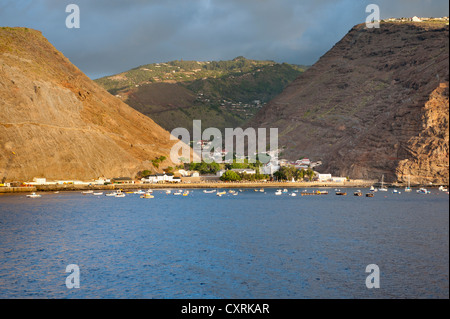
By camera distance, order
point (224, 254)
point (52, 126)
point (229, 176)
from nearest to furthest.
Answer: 1. point (224, 254)
2. point (52, 126)
3. point (229, 176)

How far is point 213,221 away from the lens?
77.0 metres

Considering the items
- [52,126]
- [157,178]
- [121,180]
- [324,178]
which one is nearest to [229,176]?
[157,178]

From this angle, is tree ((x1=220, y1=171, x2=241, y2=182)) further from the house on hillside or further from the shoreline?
the house on hillside

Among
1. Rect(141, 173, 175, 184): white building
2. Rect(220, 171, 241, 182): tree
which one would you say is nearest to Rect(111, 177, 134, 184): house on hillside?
Rect(141, 173, 175, 184): white building

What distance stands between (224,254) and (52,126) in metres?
122

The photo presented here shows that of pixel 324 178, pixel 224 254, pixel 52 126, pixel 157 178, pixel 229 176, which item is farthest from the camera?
pixel 324 178

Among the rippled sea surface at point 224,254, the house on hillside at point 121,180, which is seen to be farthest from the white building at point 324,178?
the rippled sea surface at point 224,254

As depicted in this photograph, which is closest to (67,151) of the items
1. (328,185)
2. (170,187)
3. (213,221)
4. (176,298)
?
(170,187)

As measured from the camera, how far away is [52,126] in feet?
505

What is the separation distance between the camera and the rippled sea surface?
34656mm

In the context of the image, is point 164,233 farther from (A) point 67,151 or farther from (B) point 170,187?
(B) point 170,187

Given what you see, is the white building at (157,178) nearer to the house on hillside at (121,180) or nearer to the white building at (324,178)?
the house on hillside at (121,180)

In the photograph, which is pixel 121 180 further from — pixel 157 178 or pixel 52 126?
pixel 52 126
